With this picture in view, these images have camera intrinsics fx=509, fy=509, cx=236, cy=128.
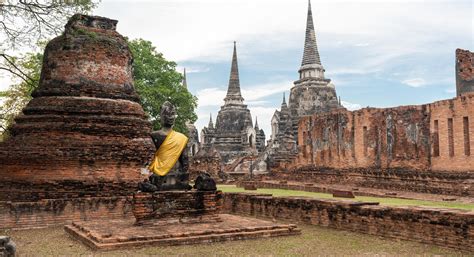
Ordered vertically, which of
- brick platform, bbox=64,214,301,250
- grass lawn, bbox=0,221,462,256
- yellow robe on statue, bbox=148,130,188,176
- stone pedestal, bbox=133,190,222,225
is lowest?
grass lawn, bbox=0,221,462,256

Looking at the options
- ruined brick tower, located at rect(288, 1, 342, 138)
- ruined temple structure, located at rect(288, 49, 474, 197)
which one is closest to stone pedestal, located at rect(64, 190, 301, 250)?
ruined temple structure, located at rect(288, 49, 474, 197)

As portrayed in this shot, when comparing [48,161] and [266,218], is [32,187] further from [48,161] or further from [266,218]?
[266,218]

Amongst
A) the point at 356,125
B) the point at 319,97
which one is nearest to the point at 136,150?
the point at 356,125

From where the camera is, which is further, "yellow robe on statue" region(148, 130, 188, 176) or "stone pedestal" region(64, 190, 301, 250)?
"yellow robe on statue" region(148, 130, 188, 176)

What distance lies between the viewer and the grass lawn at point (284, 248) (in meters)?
6.91

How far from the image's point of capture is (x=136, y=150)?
12648 millimetres

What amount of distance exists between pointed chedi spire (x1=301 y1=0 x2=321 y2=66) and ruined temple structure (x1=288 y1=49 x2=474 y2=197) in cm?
2377

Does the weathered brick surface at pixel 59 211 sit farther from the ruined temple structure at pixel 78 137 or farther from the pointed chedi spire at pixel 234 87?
the pointed chedi spire at pixel 234 87

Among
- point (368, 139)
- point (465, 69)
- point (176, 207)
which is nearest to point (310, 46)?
point (368, 139)

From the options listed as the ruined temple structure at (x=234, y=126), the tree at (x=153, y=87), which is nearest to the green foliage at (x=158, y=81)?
the tree at (x=153, y=87)

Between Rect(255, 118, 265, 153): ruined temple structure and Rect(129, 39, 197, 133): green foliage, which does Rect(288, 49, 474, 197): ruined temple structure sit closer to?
Rect(129, 39, 197, 133): green foliage

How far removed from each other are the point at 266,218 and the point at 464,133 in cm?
787

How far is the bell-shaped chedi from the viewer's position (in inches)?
463

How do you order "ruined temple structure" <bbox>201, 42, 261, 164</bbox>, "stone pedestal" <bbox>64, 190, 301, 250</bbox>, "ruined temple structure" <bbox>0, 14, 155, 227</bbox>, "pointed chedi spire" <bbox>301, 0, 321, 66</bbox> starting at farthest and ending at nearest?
"ruined temple structure" <bbox>201, 42, 261, 164</bbox>
"pointed chedi spire" <bbox>301, 0, 321, 66</bbox>
"ruined temple structure" <bbox>0, 14, 155, 227</bbox>
"stone pedestal" <bbox>64, 190, 301, 250</bbox>
